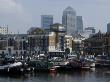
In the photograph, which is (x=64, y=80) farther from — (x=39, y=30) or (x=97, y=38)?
(x=97, y=38)

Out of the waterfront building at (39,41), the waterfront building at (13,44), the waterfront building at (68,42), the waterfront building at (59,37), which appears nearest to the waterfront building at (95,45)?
the waterfront building at (68,42)

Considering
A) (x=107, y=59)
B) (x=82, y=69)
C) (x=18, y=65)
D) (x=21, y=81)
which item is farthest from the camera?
(x=107, y=59)

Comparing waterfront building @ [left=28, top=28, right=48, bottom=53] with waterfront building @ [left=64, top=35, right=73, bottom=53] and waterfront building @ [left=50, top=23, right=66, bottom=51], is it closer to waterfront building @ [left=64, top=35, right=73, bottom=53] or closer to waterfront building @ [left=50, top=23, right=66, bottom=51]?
waterfront building @ [left=50, top=23, right=66, bottom=51]

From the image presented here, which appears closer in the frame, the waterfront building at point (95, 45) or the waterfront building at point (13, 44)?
the waterfront building at point (13, 44)

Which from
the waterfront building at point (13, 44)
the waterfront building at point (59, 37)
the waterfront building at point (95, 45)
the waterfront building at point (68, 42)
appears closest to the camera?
the waterfront building at point (13, 44)

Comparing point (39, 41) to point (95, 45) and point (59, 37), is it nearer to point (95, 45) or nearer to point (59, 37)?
point (59, 37)

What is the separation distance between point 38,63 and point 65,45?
60928 millimetres

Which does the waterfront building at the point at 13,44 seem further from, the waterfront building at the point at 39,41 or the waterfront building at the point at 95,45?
the waterfront building at the point at 95,45

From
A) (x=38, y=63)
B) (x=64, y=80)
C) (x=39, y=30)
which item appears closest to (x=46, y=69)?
(x=38, y=63)

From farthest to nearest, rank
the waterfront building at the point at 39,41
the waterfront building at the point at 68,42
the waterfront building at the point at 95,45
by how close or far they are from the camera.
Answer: the waterfront building at the point at 68,42, the waterfront building at the point at 95,45, the waterfront building at the point at 39,41

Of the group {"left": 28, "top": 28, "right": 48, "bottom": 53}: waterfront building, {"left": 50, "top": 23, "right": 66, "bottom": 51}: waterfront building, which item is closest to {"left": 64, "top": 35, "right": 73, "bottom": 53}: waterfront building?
{"left": 50, "top": 23, "right": 66, "bottom": 51}: waterfront building

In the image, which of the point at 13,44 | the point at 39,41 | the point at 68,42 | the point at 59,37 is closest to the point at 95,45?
the point at 68,42

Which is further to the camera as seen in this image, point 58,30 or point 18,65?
point 58,30

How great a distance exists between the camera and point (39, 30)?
118 metres
